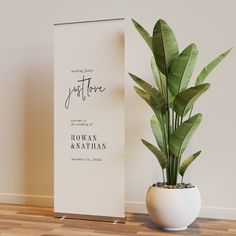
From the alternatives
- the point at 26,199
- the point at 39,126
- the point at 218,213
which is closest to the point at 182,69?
the point at 218,213

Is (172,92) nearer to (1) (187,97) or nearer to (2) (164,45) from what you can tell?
(1) (187,97)

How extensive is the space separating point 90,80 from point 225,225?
1.37 meters

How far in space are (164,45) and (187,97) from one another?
345 mm

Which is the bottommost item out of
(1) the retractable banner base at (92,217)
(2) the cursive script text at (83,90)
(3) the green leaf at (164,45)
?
(1) the retractable banner base at (92,217)

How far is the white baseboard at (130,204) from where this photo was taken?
2.88 metres

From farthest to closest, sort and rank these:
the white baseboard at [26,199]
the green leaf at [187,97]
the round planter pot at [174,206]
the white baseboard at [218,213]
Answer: the white baseboard at [26,199]
the white baseboard at [218,213]
the round planter pot at [174,206]
the green leaf at [187,97]

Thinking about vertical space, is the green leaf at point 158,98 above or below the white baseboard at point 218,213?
above

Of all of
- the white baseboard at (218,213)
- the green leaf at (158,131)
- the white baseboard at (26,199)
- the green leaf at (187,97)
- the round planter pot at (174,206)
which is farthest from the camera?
the white baseboard at (26,199)

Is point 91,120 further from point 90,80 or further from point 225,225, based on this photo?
point 225,225

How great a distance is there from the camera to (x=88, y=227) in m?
2.62

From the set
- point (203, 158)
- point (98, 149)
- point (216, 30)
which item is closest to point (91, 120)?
point (98, 149)

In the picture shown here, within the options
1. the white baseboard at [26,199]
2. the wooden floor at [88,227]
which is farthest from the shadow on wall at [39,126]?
the wooden floor at [88,227]

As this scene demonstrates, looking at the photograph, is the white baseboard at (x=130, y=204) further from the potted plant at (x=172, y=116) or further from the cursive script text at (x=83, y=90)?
the cursive script text at (x=83, y=90)

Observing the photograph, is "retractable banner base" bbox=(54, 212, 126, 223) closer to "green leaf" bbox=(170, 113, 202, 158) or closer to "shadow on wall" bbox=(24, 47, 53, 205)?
"shadow on wall" bbox=(24, 47, 53, 205)
